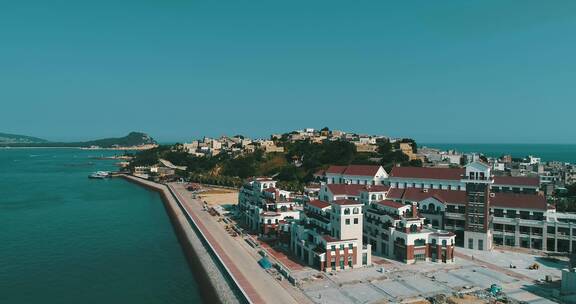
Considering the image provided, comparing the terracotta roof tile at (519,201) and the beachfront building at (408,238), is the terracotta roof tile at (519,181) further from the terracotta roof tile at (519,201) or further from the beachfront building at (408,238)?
the beachfront building at (408,238)

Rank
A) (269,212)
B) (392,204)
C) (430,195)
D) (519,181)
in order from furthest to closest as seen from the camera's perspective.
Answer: (519,181) → (269,212) → (430,195) → (392,204)

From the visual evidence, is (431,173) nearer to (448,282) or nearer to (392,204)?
(392,204)

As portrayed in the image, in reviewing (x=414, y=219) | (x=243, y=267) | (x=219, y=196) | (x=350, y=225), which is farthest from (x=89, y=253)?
(x=219, y=196)

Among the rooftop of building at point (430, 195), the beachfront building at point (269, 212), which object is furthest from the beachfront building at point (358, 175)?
the beachfront building at point (269, 212)

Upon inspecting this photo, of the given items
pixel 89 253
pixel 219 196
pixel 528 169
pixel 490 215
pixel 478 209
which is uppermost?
pixel 528 169

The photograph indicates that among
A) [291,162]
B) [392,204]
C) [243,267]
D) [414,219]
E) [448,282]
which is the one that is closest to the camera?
[448,282]

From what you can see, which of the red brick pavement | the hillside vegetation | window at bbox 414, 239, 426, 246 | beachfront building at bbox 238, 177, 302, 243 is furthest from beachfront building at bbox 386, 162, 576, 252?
the hillside vegetation

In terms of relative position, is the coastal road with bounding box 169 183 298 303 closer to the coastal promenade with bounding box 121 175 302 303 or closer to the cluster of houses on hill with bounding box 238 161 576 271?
the coastal promenade with bounding box 121 175 302 303
